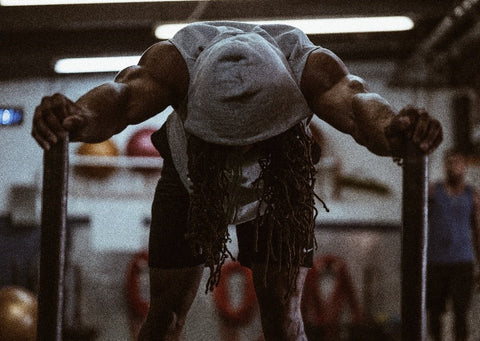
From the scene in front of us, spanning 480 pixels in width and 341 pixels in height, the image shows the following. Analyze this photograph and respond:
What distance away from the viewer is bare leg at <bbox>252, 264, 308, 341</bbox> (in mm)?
2154

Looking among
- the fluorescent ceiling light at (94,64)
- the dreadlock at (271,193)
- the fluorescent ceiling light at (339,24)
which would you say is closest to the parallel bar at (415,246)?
the dreadlock at (271,193)

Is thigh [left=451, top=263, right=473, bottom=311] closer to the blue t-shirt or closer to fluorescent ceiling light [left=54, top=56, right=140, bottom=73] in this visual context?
the blue t-shirt

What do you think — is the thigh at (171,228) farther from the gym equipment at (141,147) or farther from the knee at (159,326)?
the gym equipment at (141,147)

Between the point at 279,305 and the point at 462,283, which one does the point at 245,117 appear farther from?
the point at 462,283

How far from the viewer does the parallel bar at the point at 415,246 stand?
1.46m

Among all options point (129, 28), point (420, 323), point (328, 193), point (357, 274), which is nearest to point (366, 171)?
point (328, 193)

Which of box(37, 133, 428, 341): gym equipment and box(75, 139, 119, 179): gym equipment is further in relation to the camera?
box(75, 139, 119, 179): gym equipment

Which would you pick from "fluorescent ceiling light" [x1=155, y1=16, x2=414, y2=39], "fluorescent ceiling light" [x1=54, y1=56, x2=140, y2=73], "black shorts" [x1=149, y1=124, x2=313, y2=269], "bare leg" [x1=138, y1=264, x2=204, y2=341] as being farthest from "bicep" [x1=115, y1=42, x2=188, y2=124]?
"fluorescent ceiling light" [x1=54, y1=56, x2=140, y2=73]

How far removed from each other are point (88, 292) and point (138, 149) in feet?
5.14

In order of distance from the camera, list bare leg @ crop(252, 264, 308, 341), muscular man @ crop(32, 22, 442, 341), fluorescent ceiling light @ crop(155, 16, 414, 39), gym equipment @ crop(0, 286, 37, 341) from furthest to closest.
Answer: fluorescent ceiling light @ crop(155, 16, 414, 39)
gym equipment @ crop(0, 286, 37, 341)
bare leg @ crop(252, 264, 308, 341)
muscular man @ crop(32, 22, 442, 341)

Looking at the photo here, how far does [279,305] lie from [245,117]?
661 millimetres

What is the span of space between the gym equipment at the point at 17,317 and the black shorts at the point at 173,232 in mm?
2633

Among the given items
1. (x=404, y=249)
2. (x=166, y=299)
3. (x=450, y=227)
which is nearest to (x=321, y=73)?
(x=404, y=249)

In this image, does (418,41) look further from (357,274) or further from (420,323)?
(420,323)
